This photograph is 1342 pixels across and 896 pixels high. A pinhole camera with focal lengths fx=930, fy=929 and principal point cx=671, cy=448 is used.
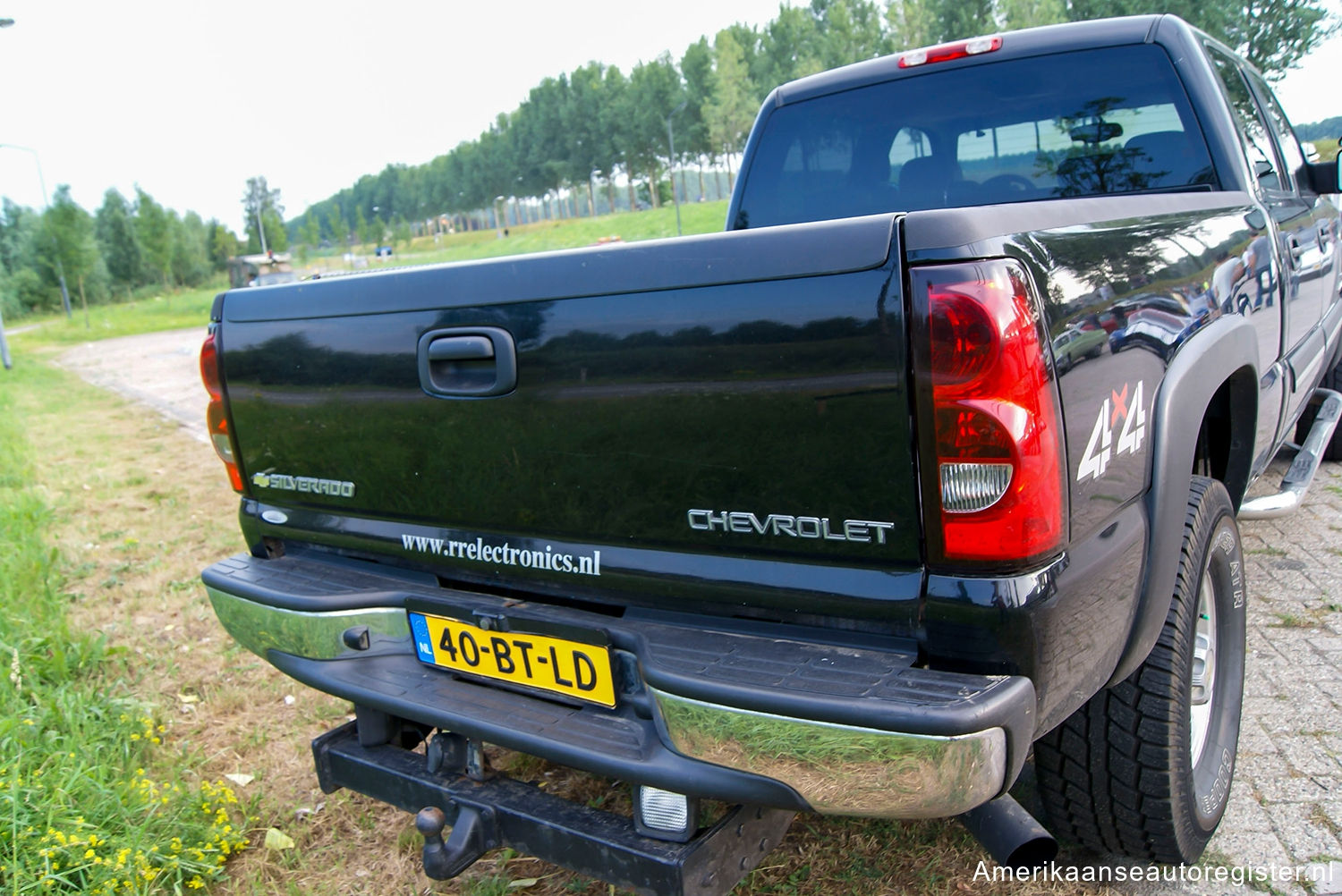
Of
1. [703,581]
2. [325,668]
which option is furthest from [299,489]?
[703,581]

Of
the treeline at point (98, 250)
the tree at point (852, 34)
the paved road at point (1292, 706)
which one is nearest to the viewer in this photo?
the paved road at point (1292, 706)

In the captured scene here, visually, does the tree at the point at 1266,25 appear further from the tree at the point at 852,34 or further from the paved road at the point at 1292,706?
the paved road at the point at 1292,706

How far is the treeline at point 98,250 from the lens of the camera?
39.4 meters

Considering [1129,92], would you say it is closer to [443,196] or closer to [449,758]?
[449,758]

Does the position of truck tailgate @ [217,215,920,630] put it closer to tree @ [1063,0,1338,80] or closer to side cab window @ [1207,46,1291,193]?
side cab window @ [1207,46,1291,193]

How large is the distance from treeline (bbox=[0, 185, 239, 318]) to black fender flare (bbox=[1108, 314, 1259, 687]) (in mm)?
40431

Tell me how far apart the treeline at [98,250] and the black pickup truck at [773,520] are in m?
39.2

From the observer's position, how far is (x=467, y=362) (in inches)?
80.0

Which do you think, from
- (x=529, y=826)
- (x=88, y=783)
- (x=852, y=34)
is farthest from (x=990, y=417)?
(x=852, y=34)

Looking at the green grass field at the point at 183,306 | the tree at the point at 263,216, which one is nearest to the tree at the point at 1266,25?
the green grass field at the point at 183,306

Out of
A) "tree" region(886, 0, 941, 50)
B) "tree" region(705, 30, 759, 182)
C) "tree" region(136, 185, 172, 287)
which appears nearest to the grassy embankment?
"tree" region(886, 0, 941, 50)

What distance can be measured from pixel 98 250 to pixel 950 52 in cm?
4968

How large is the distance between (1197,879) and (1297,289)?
206cm

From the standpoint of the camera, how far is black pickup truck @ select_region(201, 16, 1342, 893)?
149 cm
